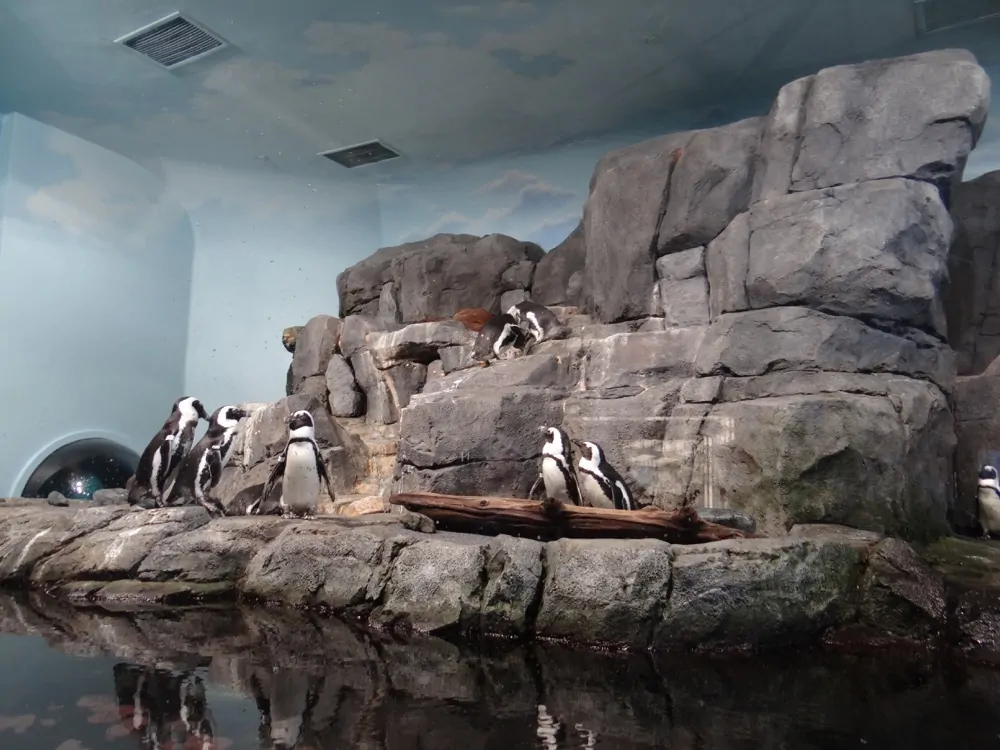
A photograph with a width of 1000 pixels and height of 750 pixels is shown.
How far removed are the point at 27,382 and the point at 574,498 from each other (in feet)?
20.7

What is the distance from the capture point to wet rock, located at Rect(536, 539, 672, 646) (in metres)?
3.45

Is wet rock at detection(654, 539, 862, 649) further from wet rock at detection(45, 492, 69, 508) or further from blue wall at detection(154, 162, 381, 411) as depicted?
blue wall at detection(154, 162, 381, 411)

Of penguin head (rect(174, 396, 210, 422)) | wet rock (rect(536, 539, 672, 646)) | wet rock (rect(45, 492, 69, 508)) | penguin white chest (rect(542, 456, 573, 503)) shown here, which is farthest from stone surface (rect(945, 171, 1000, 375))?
wet rock (rect(45, 492, 69, 508))

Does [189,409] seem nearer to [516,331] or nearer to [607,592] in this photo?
[516,331]

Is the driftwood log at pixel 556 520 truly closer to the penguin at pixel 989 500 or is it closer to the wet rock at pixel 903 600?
the wet rock at pixel 903 600

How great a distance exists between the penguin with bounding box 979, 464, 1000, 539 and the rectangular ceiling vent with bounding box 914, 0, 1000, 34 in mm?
3365

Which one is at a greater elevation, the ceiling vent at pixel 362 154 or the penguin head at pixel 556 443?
the ceiling vent at pixel 362 154

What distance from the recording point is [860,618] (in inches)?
141

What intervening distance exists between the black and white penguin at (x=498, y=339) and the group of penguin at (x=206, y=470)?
6.65 ft

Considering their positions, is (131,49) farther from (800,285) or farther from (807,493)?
(807,493)

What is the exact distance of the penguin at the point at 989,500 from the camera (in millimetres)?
5312

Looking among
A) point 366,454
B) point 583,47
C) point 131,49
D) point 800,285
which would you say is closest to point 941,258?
point 800,285

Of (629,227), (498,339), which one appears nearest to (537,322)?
(498,339)

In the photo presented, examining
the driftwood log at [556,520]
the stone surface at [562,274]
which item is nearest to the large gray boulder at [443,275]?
the stone surface at [562,274]
